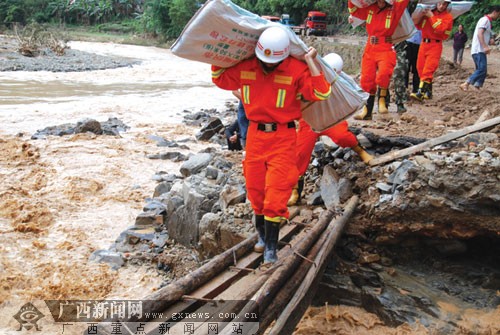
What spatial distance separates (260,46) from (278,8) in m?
33.3

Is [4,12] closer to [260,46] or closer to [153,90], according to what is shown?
[153,90]

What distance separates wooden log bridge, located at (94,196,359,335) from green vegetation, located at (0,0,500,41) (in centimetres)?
2849

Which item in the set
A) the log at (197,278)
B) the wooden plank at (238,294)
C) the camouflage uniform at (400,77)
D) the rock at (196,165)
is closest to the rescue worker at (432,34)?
the camouflage uniform at (400,77)

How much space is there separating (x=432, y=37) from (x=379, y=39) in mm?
1914

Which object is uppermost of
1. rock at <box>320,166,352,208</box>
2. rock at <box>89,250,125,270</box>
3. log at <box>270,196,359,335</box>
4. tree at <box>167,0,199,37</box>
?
tree at <box>167,0,199,37</box>

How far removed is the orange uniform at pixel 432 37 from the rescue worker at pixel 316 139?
10.3ft

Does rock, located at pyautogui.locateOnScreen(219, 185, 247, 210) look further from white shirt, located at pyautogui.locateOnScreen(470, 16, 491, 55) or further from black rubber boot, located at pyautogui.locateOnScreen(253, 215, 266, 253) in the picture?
white shirt, located at pyautogui.locateOnScreen(470, 16, 491, 55)

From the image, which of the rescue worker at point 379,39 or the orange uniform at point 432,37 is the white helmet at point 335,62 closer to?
the rescue worker at point 379,39

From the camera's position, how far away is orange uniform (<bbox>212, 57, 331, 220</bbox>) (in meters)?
3.40

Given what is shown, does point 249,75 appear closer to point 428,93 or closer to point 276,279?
point 276,279

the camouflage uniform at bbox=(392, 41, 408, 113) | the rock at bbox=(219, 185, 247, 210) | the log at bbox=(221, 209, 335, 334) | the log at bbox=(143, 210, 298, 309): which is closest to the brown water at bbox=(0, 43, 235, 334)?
the rock at bbox=(219, 185, 247, 210)

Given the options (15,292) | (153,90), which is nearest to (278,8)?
(153,90)

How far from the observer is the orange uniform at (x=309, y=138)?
4.46 m

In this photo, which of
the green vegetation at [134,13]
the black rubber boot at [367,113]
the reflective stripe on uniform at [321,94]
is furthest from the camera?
the green vegetation at [134,13]
